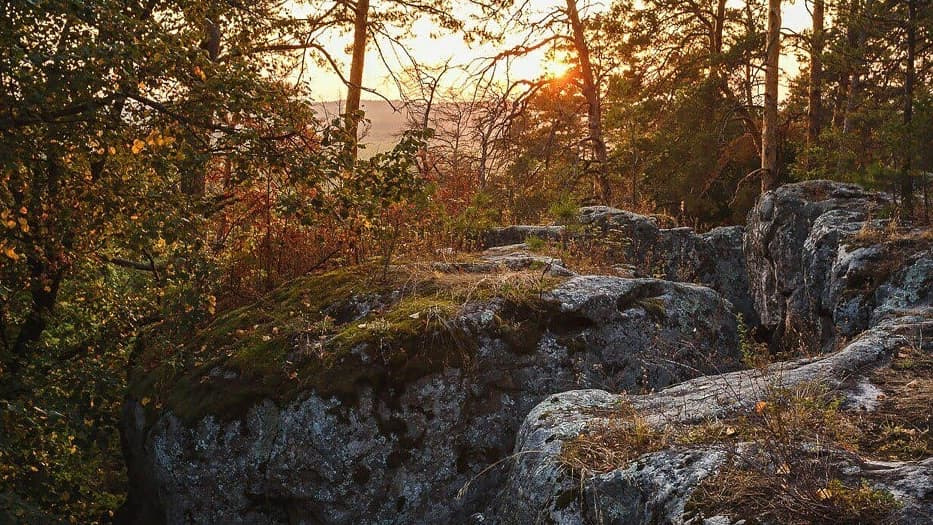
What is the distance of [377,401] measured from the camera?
556 centimetres

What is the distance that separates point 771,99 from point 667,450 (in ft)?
45.9

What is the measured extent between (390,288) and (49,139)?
3238 millimetres

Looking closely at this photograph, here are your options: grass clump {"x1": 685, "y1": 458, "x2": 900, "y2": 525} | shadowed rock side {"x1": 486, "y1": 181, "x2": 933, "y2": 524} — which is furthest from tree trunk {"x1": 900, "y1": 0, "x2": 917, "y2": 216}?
grass clump {"x1": 685, "y1": 458, "x2": 900, "y2": 525}

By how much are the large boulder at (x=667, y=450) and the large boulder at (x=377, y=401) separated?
1180mm

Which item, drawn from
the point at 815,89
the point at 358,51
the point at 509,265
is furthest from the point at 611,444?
the point at 815,89

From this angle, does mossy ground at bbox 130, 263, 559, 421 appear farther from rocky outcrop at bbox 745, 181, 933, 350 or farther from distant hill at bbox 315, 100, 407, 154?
rocky outcrop at bbox 745, 181, 933, 350

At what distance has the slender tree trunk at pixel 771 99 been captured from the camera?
14641 millimetres

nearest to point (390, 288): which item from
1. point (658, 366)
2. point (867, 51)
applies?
Answer: point (658, 366)

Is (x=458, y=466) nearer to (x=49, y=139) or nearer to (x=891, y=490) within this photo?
(x=891, y=490)

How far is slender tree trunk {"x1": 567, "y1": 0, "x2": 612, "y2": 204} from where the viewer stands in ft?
56.5

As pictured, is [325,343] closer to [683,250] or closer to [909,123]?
[909,123]

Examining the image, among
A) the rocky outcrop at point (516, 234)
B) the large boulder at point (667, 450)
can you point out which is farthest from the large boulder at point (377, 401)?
the rocky outcrop at point (516, 234)

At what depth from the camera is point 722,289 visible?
36.9ft

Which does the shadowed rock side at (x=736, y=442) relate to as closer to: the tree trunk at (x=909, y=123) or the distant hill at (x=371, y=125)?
the tree trunk at (x=909, y=123)
